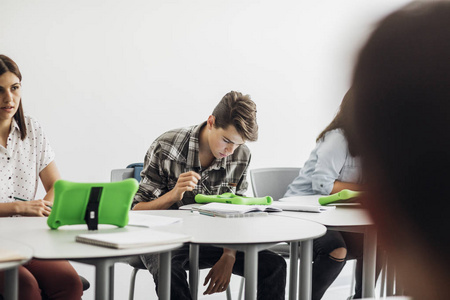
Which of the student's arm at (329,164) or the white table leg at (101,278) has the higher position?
the student's arm at (329,164)

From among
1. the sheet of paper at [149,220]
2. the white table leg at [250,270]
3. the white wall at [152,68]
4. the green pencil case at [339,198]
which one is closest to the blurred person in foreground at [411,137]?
the white table leg at [250,270]

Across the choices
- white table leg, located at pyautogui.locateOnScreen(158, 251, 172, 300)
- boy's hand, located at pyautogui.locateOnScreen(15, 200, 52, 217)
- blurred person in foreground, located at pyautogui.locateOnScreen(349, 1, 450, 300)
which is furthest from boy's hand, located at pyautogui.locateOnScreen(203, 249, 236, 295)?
blurred person in foreground, located at pyautogui.locateOnScreen(349, 1, 450, 300)

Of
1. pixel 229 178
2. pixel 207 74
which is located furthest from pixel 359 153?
pixel 207 74

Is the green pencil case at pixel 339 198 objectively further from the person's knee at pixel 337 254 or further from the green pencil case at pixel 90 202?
the green pencil case at pixel 90 202

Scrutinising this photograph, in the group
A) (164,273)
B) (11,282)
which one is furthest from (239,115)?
(11,282)

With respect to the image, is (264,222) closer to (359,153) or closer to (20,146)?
(20,146)

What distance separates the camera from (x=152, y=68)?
3400 mm

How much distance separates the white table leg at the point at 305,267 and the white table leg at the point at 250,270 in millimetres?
273

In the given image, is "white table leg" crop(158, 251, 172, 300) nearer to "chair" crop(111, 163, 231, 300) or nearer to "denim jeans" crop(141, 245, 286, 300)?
"denim jeans" crop(141, 245, 286, 300)

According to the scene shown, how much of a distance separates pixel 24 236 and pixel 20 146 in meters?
0.92

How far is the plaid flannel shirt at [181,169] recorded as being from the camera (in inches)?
93.0

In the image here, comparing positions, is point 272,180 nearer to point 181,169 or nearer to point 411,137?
point 181,169

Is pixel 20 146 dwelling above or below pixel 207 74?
below

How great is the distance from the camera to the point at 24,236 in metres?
1.42
